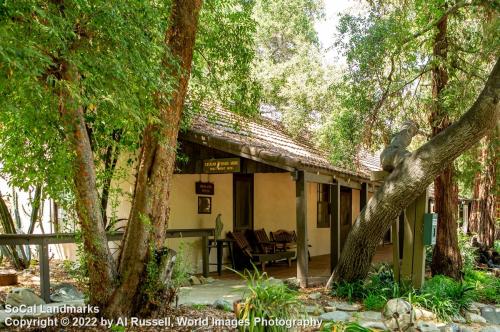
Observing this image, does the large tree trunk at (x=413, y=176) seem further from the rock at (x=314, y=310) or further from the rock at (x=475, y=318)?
the rock at (x=475, y=318)

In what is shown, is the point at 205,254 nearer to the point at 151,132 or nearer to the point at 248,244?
the point at 248,244

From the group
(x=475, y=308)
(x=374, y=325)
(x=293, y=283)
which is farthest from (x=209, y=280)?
(x=475, y=308)

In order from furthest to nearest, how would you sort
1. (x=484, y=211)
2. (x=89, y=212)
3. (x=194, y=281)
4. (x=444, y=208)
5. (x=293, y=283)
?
(x=484, y=211)
(x=444, y=208)
(x=194, y=281)
(x=293, y=283)
(x=89, y=212)

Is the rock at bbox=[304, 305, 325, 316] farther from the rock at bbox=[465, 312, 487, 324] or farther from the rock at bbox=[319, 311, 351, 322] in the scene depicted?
the rock at bbox=[465, 312, 487, 324]

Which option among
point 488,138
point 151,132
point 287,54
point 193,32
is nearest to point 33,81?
point 151,132

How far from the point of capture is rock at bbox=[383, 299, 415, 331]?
7082 mm

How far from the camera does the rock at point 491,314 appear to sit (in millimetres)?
8133

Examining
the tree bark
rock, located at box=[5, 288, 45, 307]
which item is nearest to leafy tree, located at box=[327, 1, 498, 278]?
the tree bark

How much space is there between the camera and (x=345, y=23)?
10.0m

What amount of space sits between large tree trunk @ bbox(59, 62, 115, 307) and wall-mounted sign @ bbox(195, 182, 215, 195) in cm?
553

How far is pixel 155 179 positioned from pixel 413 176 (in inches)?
160

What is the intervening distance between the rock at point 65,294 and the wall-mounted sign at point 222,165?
3.29m

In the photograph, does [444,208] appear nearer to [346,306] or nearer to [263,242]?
[346,306]

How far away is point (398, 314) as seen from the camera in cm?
721
